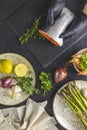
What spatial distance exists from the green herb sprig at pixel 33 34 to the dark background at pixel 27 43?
0.02 meters

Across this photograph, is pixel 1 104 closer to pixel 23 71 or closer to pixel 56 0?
pixel 23 71

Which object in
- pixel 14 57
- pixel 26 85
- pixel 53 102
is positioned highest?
pixel 14 57

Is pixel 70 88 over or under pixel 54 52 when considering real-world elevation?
under

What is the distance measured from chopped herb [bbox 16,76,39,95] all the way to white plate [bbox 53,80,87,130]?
9cm

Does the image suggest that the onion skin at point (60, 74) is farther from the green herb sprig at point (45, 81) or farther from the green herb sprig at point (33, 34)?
the green herb sprig at point (33, 34)

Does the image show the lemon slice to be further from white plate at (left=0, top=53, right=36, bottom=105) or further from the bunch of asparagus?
the bunch of asparagus

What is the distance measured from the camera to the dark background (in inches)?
53.7

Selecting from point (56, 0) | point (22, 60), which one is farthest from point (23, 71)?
point (56, 0)

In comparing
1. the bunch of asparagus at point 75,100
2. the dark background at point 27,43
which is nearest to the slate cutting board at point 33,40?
the dark background at point 27,43

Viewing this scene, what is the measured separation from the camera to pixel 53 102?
1.38 metres

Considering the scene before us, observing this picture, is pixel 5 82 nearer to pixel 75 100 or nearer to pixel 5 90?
pixel 5 90

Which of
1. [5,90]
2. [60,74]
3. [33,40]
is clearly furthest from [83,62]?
[5,90]

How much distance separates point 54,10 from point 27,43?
154 millimetres

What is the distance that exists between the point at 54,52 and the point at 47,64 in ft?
0.16
